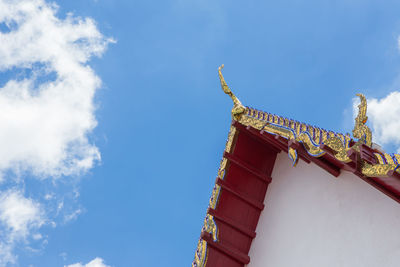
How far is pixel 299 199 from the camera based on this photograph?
848cm

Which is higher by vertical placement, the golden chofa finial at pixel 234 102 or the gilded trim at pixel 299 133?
the golden chofa finial at pixel 234 102

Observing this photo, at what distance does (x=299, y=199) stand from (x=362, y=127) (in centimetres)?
312

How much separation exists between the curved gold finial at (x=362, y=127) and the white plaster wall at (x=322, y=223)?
1.02 m

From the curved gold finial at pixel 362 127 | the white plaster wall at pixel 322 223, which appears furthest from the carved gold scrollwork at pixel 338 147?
the white plaster wall at pixel 322 223

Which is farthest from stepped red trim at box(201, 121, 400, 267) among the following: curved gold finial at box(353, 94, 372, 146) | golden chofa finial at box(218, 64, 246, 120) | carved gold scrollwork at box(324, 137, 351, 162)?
curved gold finial at box(353, 94, 372, 146)

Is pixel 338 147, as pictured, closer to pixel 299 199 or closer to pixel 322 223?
pixel 322 223

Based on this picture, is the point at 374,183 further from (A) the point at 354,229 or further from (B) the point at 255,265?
(B) the point at 255,265

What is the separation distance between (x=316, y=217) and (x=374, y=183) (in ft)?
7.41

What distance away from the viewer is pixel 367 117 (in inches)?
228

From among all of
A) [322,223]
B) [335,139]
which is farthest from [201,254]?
[335,139]

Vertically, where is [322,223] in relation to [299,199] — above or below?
below

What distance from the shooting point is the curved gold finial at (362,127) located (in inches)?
218

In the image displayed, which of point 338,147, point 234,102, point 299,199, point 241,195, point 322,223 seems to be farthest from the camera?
point 241,195

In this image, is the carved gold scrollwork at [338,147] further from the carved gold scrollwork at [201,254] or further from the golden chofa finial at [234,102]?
the carved gold scrollwork at [201,254]
